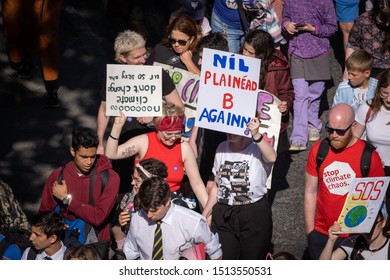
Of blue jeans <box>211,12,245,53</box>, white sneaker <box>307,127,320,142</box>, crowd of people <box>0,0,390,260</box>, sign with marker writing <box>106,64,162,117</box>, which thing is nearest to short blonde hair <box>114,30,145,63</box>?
crowd of people <box>0,0,390,260</box>

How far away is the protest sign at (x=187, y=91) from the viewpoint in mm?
9578

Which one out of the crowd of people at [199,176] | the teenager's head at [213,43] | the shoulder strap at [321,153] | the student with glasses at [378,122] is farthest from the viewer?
the teenager's head at [213,43]

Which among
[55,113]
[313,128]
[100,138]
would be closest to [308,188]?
[100,138]

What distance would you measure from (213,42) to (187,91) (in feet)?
1.64

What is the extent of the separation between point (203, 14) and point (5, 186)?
10.3 ft

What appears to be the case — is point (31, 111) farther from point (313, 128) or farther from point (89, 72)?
point (313, 128)

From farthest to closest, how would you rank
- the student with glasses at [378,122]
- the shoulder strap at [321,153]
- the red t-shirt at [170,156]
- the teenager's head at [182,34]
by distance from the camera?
the teenager's head at [182,34] → the student with glasses at [378,122] → the red t-shirt at [170,156] → the shoulder strap at [321,153]

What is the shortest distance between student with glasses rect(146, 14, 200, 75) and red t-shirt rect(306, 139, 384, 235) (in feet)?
6.02

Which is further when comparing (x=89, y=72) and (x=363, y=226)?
(x=89, y=72)

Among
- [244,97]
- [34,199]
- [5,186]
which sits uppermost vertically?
[244,97]

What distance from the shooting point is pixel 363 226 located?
7.80 m

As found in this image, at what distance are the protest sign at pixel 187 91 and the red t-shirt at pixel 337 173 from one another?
1535mm

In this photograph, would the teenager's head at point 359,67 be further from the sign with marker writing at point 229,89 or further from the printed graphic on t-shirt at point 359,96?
the sign with marker writing at point 229,89

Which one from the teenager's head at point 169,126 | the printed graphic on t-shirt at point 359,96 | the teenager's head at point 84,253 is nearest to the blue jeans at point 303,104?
the printed graphic on t-shirt at point 359,96
